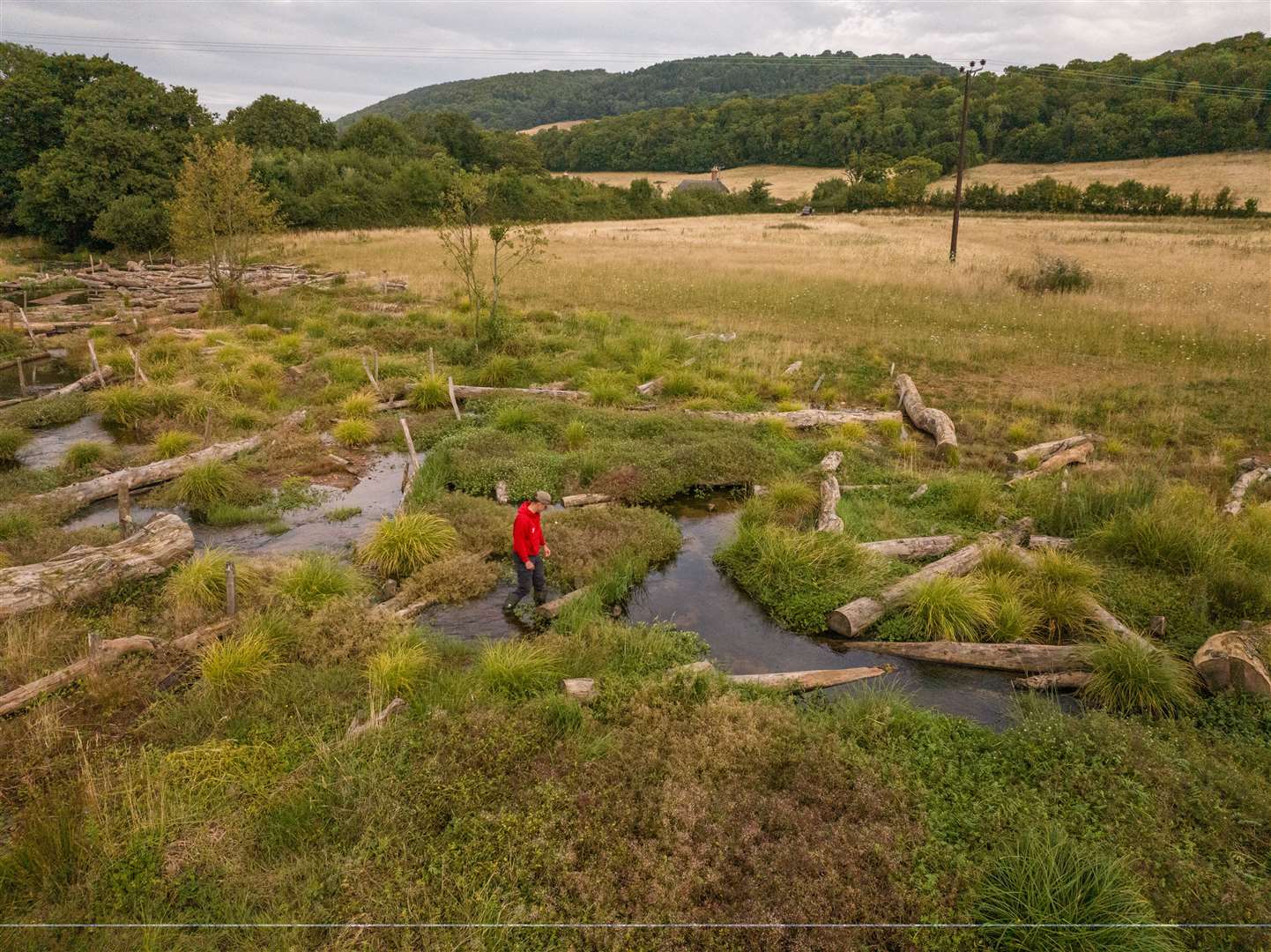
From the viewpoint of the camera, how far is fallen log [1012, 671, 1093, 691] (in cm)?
756

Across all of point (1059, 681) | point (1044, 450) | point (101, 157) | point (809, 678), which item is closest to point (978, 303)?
point (1044, 450)

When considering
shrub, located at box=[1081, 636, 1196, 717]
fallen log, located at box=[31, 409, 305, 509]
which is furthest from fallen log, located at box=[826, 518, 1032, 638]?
fallen log, located at box=[31, 409, 305, 509]

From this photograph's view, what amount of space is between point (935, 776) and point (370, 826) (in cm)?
483

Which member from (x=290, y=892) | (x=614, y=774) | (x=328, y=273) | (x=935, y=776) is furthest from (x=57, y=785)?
(x=328, y=273)

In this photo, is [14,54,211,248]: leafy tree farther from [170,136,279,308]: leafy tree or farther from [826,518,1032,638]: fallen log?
[826,518,1032,638]: fallen log

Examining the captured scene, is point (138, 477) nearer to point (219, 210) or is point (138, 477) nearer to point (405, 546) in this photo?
point (405, 546)

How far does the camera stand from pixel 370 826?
5.24 metres

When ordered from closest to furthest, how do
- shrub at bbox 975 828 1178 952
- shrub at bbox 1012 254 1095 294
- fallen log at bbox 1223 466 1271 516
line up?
shrub at bbox 975 828 1178 952 < fallen log at bbox 1223 466 1271 516 < shrub at bbox 1012 254 1095 294

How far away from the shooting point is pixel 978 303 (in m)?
25.7

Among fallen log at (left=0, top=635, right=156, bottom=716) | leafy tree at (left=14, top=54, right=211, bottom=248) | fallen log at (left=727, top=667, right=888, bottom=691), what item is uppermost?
leafy tree at (left=14, top=54, right=211, bottom=248)

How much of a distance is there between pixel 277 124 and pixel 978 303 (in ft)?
211

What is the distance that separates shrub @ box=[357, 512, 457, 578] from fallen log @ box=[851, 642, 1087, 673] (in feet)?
20.2

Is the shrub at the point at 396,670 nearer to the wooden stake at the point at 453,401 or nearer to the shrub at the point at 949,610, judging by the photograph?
the shrub at the point at 949,610

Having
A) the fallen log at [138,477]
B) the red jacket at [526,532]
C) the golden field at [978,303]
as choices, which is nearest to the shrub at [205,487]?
the fallen log at [138,477]
